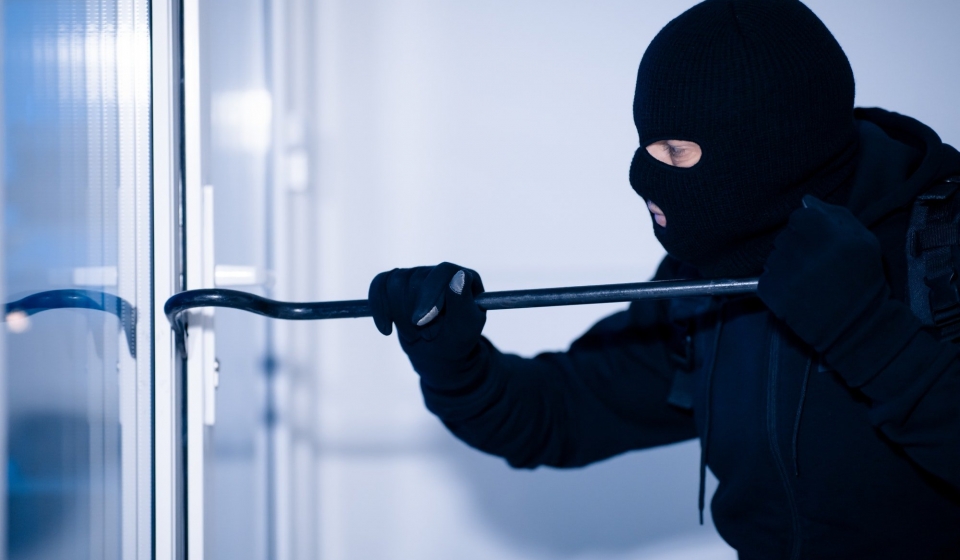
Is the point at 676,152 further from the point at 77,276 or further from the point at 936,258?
the point at 77,276

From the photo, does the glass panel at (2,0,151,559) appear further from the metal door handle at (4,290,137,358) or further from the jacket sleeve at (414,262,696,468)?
the jacket sleeve at (414,262,696,468)

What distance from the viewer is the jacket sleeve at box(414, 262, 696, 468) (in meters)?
0.84

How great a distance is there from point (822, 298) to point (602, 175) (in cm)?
74

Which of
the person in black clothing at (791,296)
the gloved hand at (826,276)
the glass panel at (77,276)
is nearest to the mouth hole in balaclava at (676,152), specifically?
the person in black clothing at (791,296)

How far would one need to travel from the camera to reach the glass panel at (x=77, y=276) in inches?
17.1

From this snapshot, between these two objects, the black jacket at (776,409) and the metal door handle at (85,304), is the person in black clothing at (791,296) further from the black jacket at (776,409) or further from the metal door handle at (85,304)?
the metal door handle at (85,304)

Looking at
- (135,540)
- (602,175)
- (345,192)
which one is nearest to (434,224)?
(345,192)

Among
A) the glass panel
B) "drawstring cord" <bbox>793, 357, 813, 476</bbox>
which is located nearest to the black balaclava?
"drawstring cord" <bbox>793, 357, 813, 476</bbox>

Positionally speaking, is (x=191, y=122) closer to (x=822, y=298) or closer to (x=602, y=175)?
(x=822, y=298)

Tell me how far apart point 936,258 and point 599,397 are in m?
0.42

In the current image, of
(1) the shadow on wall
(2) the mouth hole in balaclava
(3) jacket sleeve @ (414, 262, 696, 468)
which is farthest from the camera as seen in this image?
(1) the shadow on wall

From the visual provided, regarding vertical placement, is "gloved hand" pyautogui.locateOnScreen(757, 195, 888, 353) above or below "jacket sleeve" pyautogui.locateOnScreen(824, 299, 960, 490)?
above

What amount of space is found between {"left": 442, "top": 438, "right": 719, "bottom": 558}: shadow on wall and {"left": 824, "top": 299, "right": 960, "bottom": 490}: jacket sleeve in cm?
80

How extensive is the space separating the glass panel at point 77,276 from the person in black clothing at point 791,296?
23 cm
